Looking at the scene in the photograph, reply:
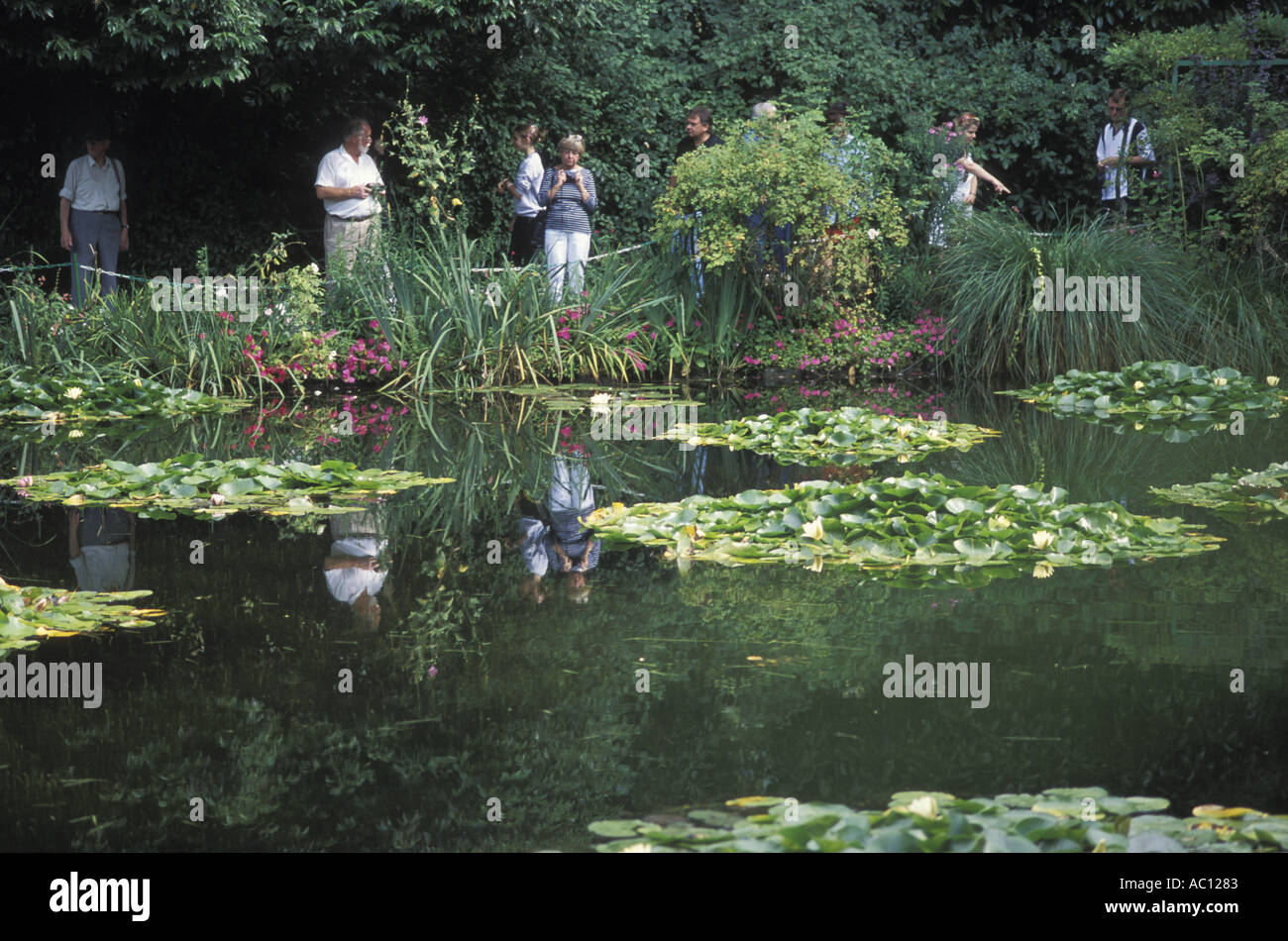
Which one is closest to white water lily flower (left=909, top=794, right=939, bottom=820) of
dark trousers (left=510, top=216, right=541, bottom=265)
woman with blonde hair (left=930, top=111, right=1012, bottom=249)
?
woman with blonde hair (left=930, top=111, right=1012, bottom=249)

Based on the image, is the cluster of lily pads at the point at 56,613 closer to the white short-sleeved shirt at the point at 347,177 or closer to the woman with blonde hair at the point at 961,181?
the white short-sleeved shirt at the point at 347,177

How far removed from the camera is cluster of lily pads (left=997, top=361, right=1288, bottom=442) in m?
9.48

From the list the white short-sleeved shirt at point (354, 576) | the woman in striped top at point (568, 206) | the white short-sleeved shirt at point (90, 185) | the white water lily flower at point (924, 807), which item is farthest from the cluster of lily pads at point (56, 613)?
the white short-sleeved shirt at point (90, 185)

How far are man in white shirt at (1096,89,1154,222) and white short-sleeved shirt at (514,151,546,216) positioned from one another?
513 centimetres

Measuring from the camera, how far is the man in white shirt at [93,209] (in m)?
12.9

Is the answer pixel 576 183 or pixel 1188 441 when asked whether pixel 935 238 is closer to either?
pixel 576 183

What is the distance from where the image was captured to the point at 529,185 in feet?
42.9

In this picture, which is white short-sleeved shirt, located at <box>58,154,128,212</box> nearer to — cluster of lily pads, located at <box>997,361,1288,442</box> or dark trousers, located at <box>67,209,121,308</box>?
dark trousers, located at <box>67,209,121,308</box>

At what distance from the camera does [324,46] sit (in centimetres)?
1384

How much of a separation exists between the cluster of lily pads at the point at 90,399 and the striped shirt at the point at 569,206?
12.7 ft

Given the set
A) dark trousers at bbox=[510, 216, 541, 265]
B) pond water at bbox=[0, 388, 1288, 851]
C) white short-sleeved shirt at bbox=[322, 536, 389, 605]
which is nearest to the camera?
pond water at bbox=[0, 388, 1288, 851]

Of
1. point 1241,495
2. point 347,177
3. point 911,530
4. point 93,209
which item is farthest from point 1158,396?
point 93,209

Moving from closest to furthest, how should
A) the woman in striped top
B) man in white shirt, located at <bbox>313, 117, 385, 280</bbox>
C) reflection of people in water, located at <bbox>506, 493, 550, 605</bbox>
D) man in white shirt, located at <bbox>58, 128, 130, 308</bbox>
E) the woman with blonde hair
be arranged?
reflection of people in water, located at <bbox>506, 493, 550, 605</bbox>, man in white shirt, located at <bbox>313, 117, 385, 280</bbox>, the woman with blonde hair, the woman in striped top, man in white shirt, located at <bbox>58, 128, 130, 308</bbox>

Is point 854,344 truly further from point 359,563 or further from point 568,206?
point 359,563
